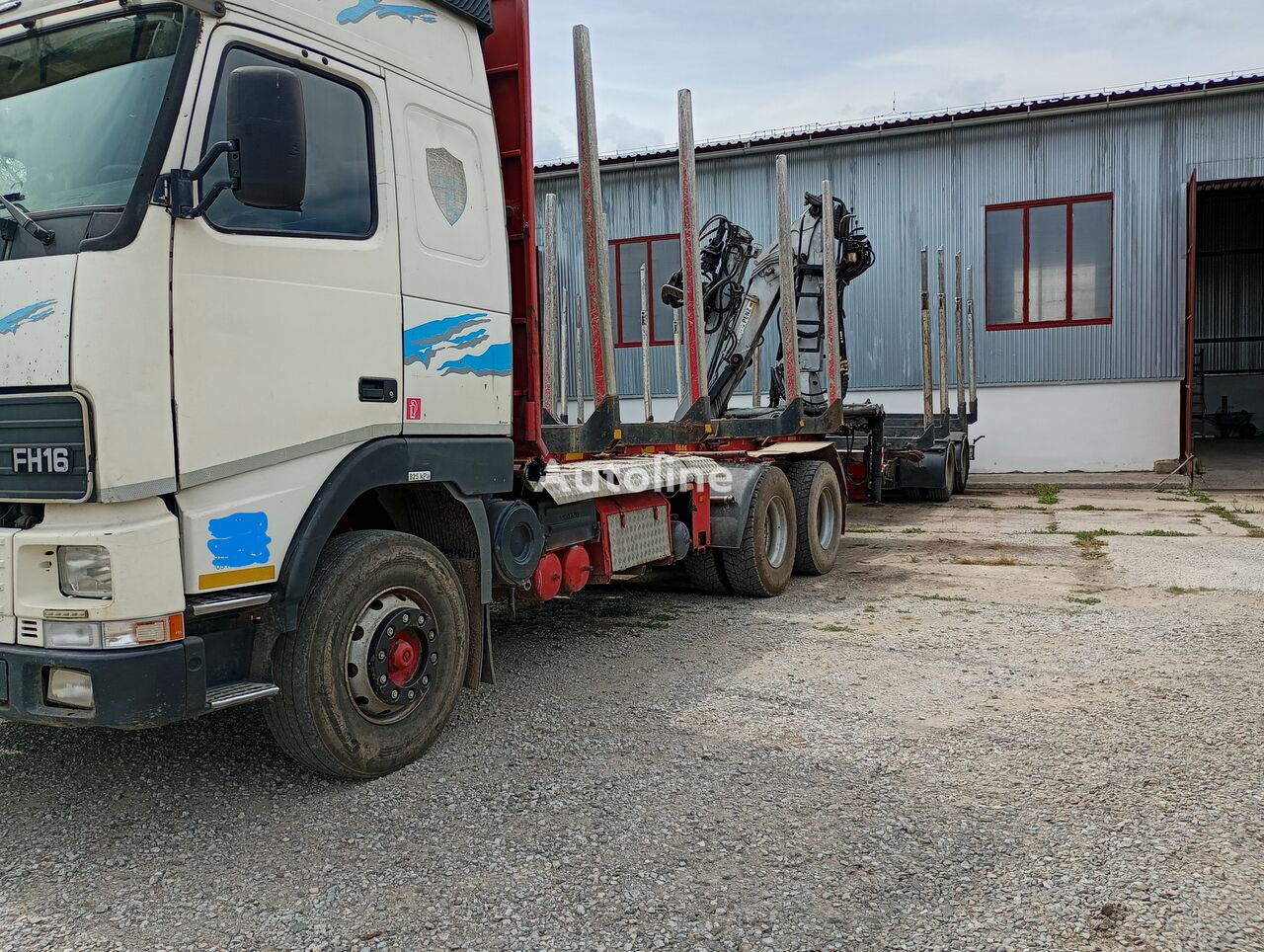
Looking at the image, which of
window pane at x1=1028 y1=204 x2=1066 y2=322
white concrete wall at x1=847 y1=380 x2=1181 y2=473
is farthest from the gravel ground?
window pane at x1=1028 y1=204 x2=1066 y2=322

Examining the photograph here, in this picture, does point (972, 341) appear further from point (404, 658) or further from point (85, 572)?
point (85, 572)

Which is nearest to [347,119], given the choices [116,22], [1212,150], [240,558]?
[116,22]

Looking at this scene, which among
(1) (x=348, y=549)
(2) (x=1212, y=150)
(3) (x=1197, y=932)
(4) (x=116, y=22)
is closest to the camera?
(3) (x=1197, y=932)

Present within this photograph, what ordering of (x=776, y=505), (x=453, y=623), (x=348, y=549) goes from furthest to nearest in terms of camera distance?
1. (x=776, y=505)
2. (x=453, y=623)
3. (x=348, y=549)

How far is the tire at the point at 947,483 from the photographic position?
50.8 feet

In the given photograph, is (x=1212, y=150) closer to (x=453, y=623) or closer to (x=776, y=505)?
(x=776, y=505)

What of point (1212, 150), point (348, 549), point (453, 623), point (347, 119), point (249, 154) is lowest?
point (453, 623)

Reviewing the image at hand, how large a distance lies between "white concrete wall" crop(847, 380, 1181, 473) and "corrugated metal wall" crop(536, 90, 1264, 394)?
299 millimetres

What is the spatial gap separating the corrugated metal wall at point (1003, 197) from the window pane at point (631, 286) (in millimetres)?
408

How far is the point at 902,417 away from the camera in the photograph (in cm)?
1684

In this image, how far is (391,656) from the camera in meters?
4.12

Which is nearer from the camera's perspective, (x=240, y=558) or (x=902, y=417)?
(x=240, y=558)

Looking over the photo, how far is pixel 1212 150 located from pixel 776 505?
15093 millimetres

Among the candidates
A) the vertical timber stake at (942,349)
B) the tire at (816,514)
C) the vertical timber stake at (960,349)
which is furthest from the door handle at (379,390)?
the vertical timber stake at (960,349)
